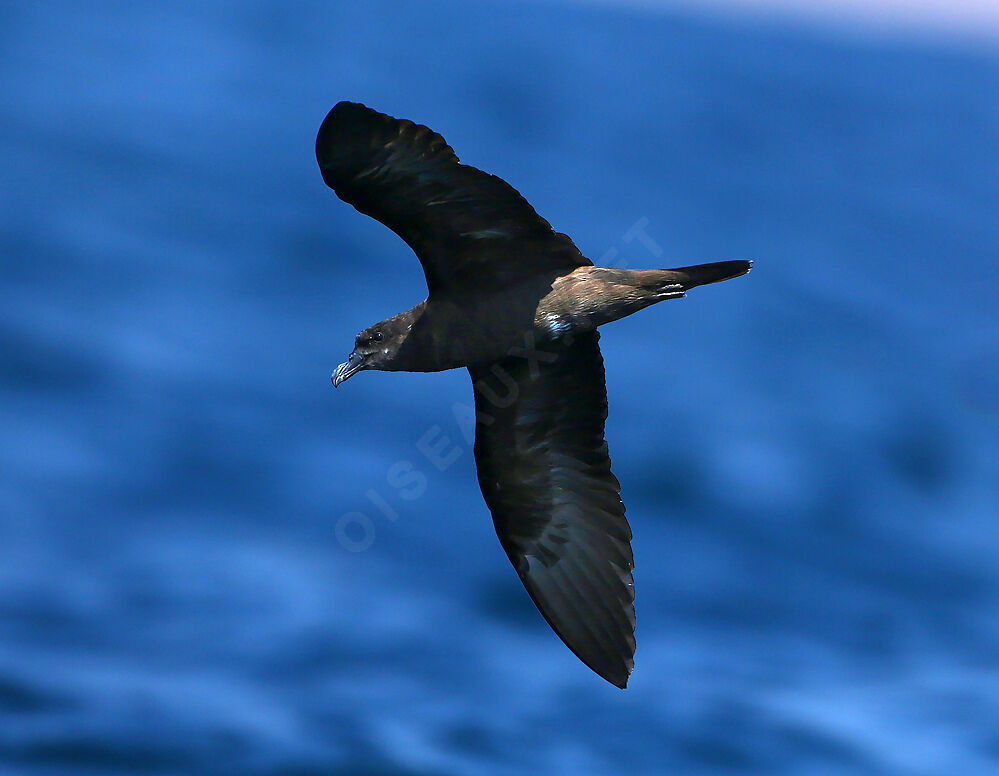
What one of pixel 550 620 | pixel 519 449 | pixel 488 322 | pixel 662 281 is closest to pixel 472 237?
A: pixel 488 322

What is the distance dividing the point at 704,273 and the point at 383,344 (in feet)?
7.54

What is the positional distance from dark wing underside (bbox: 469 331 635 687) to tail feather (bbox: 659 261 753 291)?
1440 mm

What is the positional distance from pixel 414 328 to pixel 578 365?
1.39 m

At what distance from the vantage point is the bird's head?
9977 millimetres

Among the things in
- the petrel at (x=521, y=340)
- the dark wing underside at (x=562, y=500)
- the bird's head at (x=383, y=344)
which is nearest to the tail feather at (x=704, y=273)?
the petrel at (x=521, y=340)

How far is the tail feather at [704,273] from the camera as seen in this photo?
30.6 ft

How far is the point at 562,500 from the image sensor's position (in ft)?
36.7

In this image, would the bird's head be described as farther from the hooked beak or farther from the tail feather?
the tail feather

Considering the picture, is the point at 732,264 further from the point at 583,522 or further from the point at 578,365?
the point at 583,522

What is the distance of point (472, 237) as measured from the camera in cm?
967

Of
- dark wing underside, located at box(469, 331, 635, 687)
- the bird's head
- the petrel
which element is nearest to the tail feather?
the petrel

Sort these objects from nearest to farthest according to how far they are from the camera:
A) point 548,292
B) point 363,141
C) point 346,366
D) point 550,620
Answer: point 363,141, point 548,292, point 346,366, point 550,620

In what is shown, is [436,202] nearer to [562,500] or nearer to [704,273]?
[704,273]

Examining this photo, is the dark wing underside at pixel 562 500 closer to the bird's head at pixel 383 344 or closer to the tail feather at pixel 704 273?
the bird's head at pixel 383 344
